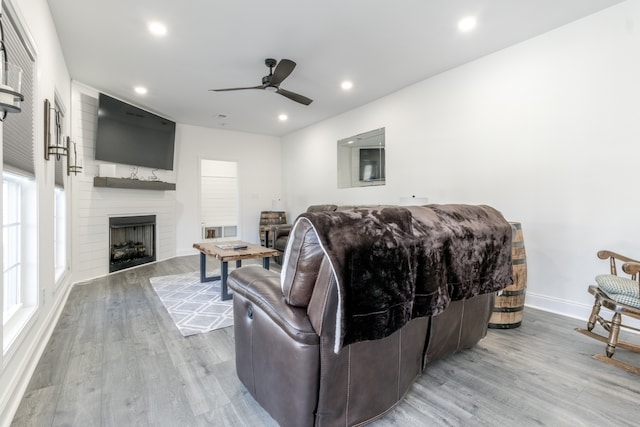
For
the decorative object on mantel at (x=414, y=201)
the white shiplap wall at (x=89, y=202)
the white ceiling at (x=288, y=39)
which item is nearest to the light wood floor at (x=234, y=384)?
the decorative object on mantel at (x=414, y=201)

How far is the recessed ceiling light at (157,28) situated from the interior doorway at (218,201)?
178 inches

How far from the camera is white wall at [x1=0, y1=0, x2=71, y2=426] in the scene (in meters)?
1.59

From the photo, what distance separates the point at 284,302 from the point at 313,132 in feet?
18.0

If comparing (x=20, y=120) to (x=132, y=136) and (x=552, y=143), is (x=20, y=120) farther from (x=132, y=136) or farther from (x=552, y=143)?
(x=552, y=143)

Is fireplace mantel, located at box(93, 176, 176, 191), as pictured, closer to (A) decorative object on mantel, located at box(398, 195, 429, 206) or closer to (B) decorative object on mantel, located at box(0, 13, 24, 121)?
(B) decorative object on mantel, located at box(0, 13, 24, 121)

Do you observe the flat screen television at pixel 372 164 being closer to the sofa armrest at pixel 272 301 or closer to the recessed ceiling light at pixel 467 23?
the recessed ceiling light at pixel 467 23

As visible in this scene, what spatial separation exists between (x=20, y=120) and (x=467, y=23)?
3.65 meters

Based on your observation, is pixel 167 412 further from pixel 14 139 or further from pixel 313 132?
pixel 313 132

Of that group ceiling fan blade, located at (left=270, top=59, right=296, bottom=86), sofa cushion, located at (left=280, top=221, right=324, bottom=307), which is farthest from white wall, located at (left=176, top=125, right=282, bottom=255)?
sofa cushion, located at (left=280, top=221, right=324, bottom=307)

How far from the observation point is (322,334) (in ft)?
3.80

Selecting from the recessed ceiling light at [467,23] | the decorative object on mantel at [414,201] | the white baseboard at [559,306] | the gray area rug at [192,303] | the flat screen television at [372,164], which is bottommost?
the gray area rug at [192,303]

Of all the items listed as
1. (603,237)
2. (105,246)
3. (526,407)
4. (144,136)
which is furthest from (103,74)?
(603,237)

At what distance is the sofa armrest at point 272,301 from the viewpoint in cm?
117

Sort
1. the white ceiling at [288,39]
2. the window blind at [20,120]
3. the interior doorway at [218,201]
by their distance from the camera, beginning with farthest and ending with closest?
the interior doorway at [218,201] → the white ceiling at [288,39] → the window blind at [20,120]
